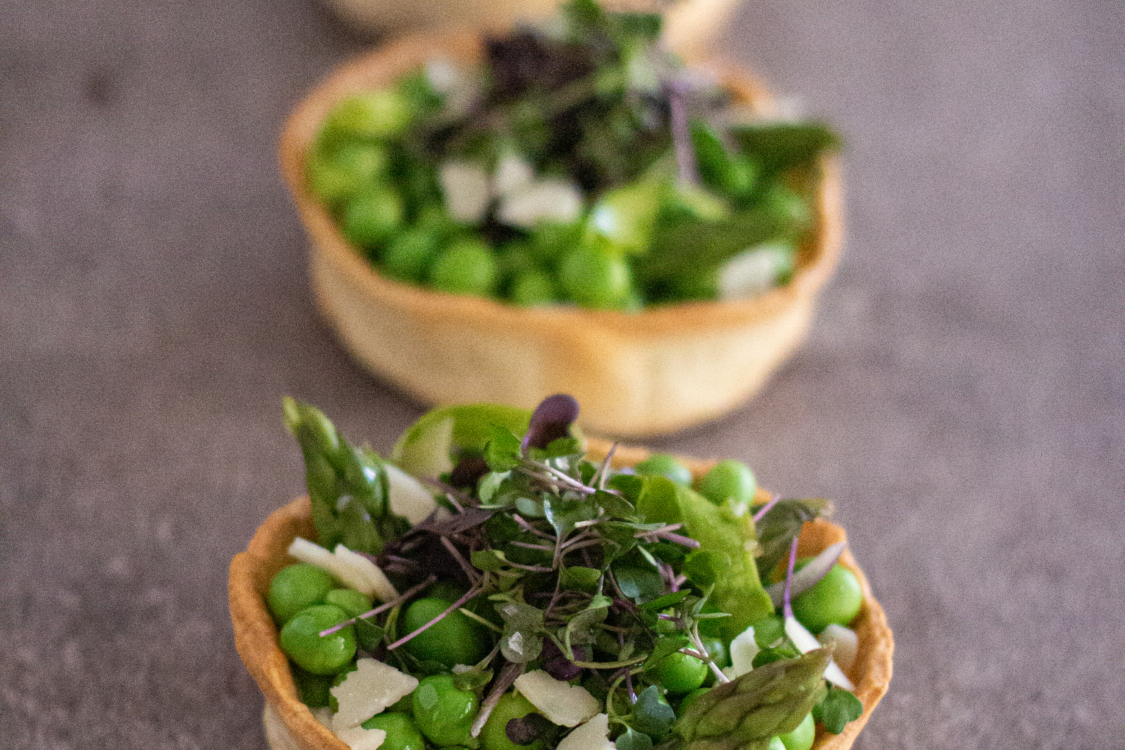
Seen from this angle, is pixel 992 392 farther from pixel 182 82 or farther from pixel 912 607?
pixel 182 82

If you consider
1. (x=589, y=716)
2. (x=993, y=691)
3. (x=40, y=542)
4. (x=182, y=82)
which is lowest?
(x=993, y=691)

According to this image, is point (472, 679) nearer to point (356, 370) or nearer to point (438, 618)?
point (438, 618)

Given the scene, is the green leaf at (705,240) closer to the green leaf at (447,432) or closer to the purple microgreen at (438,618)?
the green leaf at (447,432)

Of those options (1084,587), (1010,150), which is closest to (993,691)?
(1084,587)

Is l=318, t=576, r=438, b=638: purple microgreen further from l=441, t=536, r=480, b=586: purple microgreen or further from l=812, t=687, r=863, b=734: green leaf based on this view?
l=812, t=687, r=863, b=734: green leaf

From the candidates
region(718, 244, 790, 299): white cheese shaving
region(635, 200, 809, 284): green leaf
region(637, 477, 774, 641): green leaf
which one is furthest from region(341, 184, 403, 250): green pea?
region(637, 477, 774, 641): green leaf
